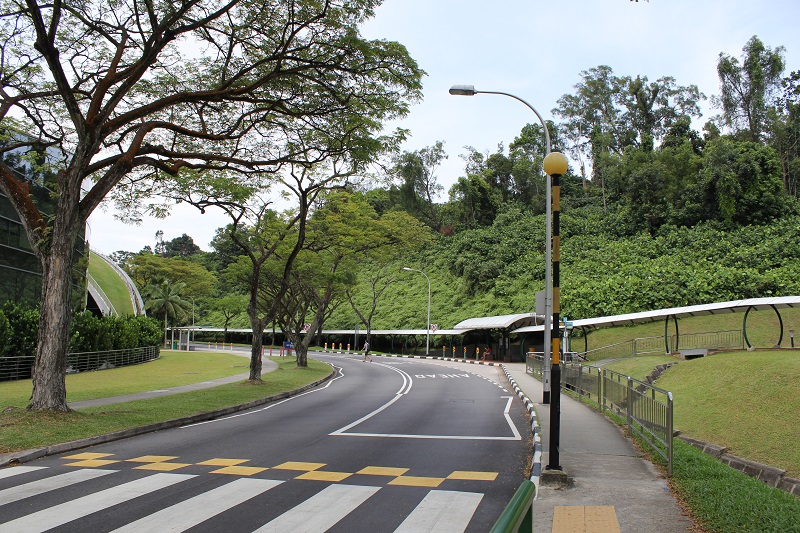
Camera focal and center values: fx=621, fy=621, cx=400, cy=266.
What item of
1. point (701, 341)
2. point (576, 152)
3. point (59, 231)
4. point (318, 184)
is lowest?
point (701, 341)

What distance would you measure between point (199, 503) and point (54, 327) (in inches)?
325

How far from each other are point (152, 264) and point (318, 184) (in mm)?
63457

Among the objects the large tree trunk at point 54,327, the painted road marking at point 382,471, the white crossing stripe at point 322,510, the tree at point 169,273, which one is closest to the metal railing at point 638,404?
the painted road marking at point 382,471

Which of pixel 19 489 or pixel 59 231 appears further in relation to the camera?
pixel 59 231

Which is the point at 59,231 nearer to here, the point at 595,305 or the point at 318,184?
the point at 318,184

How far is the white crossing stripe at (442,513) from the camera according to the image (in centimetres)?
629

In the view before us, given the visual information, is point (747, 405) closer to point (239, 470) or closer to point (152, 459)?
point (239, 470)

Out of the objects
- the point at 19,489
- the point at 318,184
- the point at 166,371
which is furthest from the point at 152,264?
the point at 19,489

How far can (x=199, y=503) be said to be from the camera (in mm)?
7117

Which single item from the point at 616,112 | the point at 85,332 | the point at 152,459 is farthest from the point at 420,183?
the point at 152,459

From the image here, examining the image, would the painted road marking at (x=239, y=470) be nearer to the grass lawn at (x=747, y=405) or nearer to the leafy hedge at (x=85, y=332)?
the grass lawn at (x=747, y=405)

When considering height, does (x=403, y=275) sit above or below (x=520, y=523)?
above

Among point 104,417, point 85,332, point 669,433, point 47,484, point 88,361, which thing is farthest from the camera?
point 85,332

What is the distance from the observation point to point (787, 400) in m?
14.0
